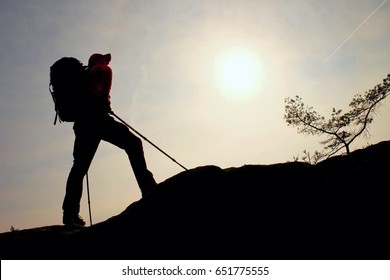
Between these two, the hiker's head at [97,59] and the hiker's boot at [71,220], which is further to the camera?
the hiker's head at [97,59]

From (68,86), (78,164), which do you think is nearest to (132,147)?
(78,164)

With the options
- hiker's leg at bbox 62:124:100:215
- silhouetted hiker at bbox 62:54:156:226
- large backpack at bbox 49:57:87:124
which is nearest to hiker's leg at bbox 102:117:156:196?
silhouetted hiker at bbox 62:54:156:226

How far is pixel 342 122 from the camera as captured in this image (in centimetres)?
2652

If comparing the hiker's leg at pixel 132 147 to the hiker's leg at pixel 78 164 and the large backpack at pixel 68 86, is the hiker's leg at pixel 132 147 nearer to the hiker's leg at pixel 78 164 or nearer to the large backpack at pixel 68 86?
the hiker's leg at pixel 78 164

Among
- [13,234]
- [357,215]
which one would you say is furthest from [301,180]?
[13,234]

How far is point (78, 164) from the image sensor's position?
4.59m

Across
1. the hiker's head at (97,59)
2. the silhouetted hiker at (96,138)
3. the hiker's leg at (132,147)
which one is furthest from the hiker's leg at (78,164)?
the hiker's head at (97,59)

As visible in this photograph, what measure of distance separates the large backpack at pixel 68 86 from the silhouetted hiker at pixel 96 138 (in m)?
0.13

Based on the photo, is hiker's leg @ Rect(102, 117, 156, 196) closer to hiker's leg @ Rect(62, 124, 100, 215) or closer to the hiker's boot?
hiker's leg @ Rect(62, 124, 100, 215)

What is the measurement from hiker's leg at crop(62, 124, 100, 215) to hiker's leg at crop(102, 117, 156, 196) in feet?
Result: 0.84

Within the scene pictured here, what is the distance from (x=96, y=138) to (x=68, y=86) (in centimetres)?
96

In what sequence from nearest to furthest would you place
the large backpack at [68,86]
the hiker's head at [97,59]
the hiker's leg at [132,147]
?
the large backpack at [68,86] → the hiker's leg at [132,147] → the hiker's head at [97,59]

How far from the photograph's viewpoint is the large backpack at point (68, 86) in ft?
15.2

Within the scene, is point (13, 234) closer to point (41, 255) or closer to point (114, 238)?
point (41, 255)
